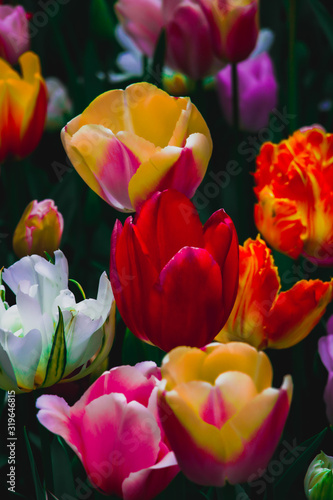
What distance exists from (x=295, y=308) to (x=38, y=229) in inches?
10.6

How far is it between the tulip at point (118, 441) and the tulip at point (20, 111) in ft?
1.34

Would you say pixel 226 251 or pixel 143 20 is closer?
pixel 226 251

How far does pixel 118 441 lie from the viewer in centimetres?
39

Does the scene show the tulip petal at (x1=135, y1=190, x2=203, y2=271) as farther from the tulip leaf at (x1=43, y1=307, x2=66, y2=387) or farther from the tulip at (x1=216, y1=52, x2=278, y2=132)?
the tulip at (x1=216, y1=52, x2=278, y2=132)

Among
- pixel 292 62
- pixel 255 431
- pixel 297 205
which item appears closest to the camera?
pixel 255 431

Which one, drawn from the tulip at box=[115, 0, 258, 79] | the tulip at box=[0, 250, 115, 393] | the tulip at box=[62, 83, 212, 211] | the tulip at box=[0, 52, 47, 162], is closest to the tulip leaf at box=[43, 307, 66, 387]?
the tulip at box=[0, 250, 115, 393]

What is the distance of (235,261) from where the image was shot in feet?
1.40

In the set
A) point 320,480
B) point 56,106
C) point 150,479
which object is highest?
point 150,479

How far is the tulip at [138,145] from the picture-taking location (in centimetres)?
48

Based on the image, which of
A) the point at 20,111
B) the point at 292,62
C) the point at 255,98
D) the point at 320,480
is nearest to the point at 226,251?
the point at 320,480

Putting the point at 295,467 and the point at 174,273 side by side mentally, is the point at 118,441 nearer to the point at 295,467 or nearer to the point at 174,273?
the point at 174,273

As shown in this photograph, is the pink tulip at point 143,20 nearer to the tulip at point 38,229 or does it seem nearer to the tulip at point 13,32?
the tulip at point 13,32

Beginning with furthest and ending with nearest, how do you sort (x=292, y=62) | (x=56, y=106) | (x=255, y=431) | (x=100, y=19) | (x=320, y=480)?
(x=56, y=106)
(x=100, y=19)
(x=292, y=62)
(x=320, y=480)
(x=255, y=431)

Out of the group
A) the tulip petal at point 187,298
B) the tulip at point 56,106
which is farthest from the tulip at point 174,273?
the tulip at point 56,106
